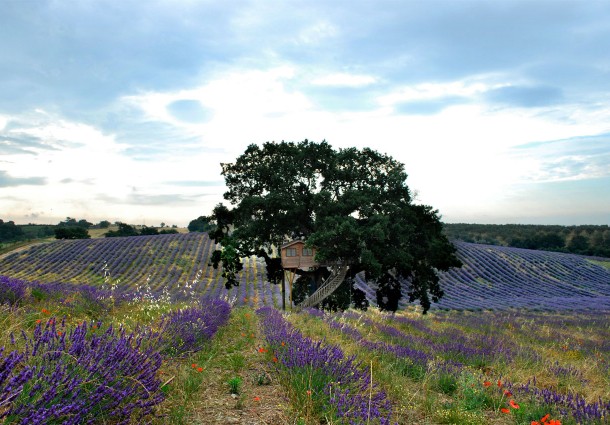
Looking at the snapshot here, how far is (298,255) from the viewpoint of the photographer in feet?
62.2

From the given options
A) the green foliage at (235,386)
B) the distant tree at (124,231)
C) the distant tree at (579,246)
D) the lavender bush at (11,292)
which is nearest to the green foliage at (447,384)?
the green foliage at (235,386)

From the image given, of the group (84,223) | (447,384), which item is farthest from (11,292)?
(84,223)

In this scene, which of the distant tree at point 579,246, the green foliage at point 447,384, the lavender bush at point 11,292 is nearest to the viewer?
the green foliage at point 447,384

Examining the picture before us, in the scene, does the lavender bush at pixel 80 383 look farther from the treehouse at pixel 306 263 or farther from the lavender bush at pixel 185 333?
the treehouse at pixel 306 263

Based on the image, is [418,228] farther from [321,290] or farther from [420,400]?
[420,400]

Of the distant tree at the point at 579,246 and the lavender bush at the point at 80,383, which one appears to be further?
the distant tree at the point at 579,246

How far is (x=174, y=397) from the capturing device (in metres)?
3.84

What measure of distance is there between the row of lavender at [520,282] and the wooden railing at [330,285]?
473 inches

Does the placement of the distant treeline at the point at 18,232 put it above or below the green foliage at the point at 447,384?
above

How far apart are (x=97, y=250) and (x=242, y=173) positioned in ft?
103

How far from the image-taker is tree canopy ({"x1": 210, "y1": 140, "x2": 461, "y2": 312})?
1731 cm

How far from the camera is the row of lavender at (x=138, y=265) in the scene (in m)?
31.1

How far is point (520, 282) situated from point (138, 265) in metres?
38.2

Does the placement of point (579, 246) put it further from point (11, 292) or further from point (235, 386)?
point (11, 292)
